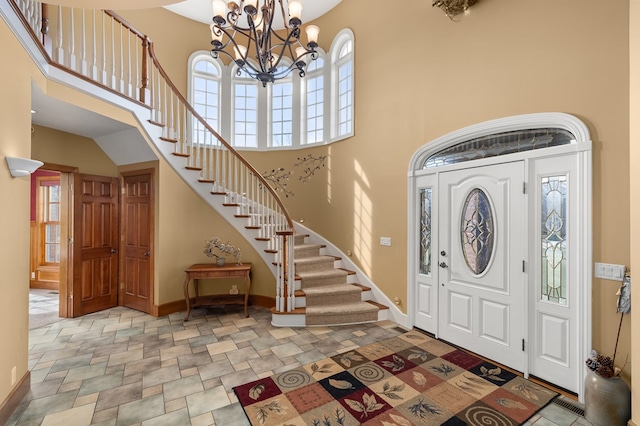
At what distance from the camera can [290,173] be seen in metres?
6.11

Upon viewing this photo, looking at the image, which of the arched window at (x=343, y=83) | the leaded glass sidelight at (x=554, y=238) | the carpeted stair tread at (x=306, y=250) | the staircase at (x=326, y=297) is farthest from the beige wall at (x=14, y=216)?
the leaded glass sidelight at (x=554, y=238)

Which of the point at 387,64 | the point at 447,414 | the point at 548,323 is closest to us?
the point at 447,414

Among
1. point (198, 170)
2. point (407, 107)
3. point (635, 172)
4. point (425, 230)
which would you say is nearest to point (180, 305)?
point (198, 170)

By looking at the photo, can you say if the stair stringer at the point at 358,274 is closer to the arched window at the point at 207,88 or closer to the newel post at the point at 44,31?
the arched window at the point at 207,88

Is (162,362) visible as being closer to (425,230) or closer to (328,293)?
(328,293)

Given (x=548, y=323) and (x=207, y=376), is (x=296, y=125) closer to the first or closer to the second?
(x=207, y=376)

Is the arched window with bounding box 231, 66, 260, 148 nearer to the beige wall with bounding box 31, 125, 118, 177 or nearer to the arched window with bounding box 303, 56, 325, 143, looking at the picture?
the arched window with bounding box 303, 56, 325, 143

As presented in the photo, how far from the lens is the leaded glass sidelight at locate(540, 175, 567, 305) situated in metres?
2.69

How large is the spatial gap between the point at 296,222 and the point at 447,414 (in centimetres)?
427

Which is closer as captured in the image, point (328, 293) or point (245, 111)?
point (328, 293)

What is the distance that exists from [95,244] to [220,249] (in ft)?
6.67

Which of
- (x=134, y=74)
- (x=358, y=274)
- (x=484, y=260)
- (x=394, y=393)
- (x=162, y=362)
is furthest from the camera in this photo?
(x=358, y=274)

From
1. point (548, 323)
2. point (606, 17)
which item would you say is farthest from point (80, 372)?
point (606, 17)

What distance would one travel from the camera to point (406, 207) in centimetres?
421
